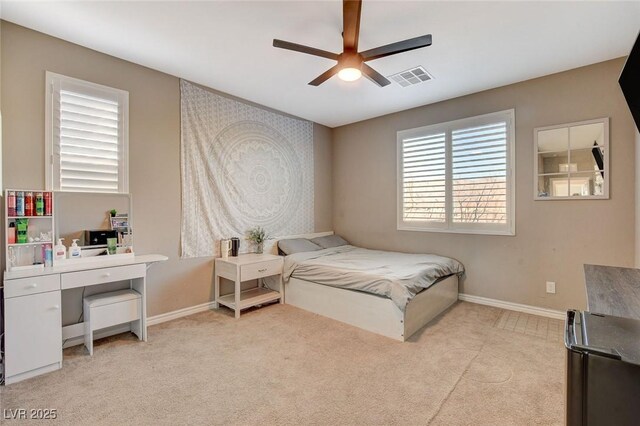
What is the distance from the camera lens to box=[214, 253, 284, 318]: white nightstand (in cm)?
326

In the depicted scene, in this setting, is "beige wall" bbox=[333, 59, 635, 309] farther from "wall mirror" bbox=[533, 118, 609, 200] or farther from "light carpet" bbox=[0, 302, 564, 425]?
"light carpet" bbox=[0, 302, 564, 425]

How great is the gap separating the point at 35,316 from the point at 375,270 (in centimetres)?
279

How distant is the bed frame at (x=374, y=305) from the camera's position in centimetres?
273

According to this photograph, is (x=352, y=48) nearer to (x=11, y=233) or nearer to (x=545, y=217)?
(x=545, y=217)

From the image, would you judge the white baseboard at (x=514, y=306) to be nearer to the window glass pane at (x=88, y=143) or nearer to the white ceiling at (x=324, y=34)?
the white ceiling at (x=324, y=34)

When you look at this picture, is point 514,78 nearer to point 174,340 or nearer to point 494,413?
point 494,413

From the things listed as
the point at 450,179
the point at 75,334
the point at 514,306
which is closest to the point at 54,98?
the point at 75,334

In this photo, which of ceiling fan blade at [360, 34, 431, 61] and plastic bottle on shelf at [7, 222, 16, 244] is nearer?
ceiling fan blade at [360, 34, 431, 61]

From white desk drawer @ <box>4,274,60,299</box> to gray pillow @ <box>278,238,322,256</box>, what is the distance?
7.83ft

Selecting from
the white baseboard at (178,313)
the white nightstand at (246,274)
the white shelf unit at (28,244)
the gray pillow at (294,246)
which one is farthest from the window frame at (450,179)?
the white shelf unit at (28,244)

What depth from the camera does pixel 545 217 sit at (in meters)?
3.22

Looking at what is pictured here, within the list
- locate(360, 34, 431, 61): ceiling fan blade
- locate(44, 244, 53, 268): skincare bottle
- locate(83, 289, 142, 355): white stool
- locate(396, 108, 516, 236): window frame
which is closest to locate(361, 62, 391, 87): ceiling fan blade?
locate(360, 34, 431, 61): ceiling fan blade

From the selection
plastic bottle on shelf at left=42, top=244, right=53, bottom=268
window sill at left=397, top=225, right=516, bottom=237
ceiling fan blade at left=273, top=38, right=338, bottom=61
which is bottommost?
plastic bottle on shelf at left=42, top=244, right=53, bottom=268

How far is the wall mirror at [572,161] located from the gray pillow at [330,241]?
267 centimetres
